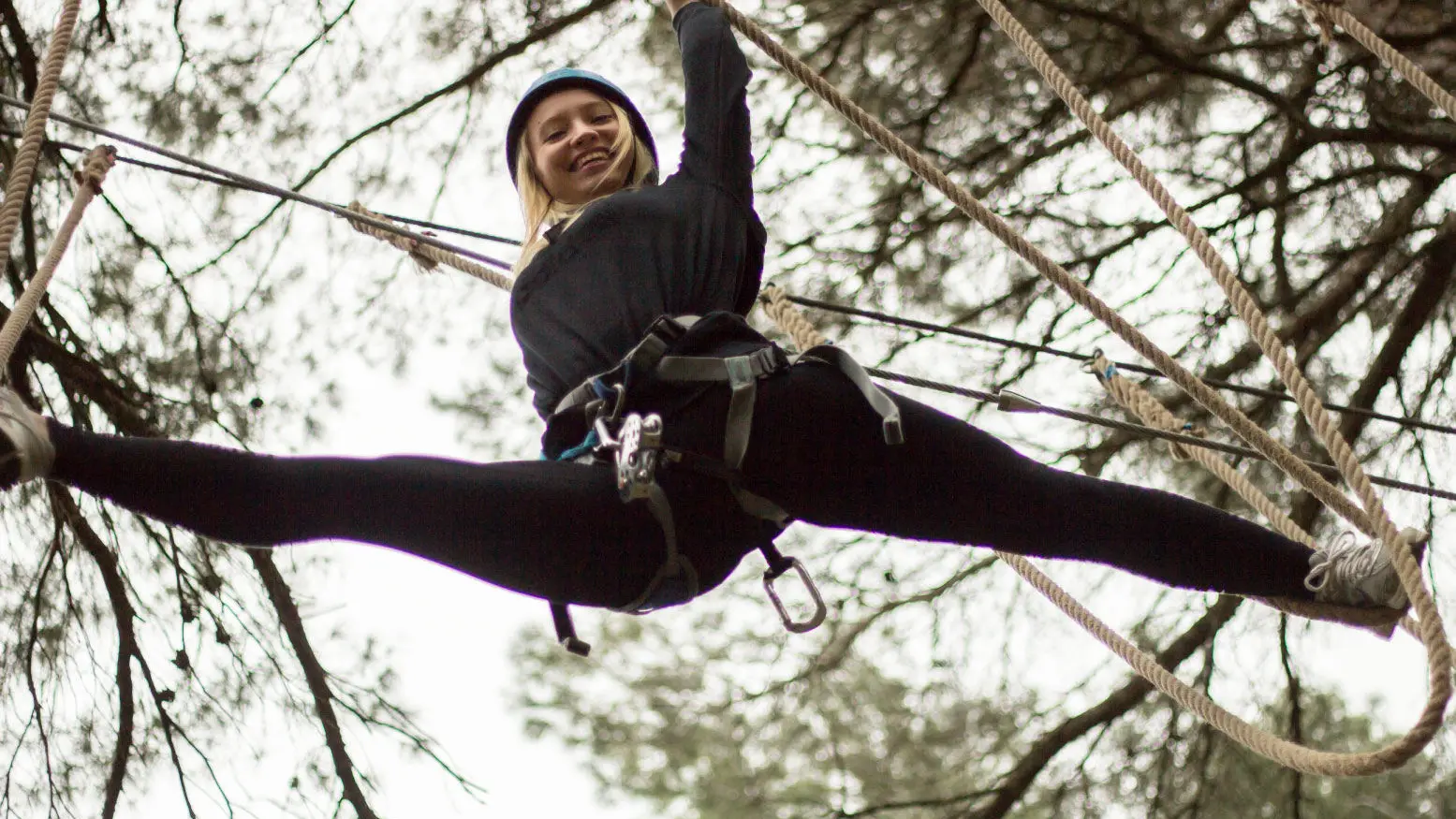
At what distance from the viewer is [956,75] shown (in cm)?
416

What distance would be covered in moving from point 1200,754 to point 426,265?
2.34 metres

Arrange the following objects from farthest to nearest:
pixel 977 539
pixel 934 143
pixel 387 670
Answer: pixel 934 143
pixel 387 670
pixel 977 539

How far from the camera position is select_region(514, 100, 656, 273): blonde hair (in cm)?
200

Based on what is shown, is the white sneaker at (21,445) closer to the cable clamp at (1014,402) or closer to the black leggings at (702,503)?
the black leggings at (702,503)

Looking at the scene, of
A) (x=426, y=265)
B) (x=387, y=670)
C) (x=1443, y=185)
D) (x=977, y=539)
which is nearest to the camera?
(x=977, y=539)

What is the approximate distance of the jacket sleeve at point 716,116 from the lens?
1908mm

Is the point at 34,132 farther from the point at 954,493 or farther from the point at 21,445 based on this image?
the point at 954,493

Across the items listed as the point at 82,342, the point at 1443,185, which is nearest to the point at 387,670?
the point at 82,342

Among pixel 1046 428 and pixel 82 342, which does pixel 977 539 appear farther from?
pixel 1046 428

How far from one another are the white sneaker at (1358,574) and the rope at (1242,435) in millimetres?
29

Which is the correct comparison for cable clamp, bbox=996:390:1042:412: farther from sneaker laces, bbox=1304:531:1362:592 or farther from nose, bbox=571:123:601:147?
nose, bbox=571:123:601:147

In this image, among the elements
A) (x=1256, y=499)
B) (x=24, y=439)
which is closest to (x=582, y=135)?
(x=24, y=439)

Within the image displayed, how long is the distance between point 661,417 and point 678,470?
55 millimetres

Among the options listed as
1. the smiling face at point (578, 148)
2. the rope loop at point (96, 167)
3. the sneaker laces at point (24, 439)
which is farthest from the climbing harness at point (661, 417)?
the rope loop at point (96, 167)
